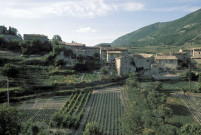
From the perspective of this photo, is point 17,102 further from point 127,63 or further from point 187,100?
point 187,100

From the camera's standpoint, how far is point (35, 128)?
17062mm

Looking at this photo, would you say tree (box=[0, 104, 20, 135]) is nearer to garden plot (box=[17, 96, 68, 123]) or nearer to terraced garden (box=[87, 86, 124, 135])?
garden plot (box=[17, 96, 68, 123])

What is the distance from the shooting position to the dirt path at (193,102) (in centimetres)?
2483

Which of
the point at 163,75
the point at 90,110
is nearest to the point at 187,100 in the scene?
the point at 163,75

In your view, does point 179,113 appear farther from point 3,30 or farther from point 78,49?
point 3,30

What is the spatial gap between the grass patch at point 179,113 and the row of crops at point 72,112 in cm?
1299

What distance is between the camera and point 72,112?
24.4 meters

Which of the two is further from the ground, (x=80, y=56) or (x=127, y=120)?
(x=80, y=56)

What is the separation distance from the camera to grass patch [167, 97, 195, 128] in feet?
74.0

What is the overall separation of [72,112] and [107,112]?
17.4 ft

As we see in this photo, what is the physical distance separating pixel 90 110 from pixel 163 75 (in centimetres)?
2420

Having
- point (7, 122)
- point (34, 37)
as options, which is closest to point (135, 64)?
point (34, 37)

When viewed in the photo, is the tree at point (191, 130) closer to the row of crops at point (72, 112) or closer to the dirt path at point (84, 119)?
the dirt path at point (84, 119)

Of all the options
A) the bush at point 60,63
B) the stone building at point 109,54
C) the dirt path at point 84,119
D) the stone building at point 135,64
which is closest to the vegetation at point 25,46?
the bush at point 60,63
